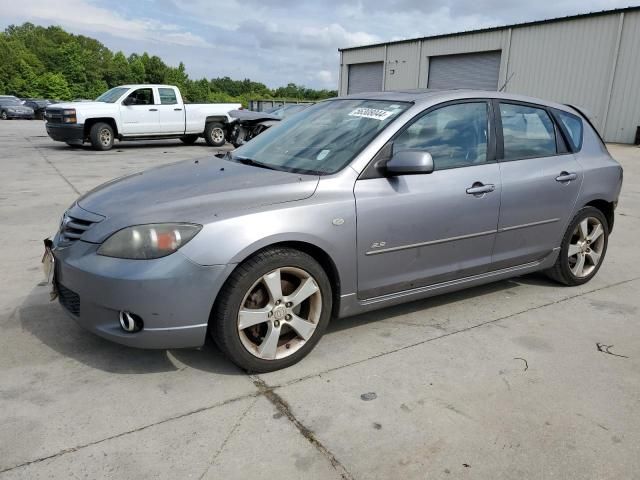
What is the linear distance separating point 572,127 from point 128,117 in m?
13.2

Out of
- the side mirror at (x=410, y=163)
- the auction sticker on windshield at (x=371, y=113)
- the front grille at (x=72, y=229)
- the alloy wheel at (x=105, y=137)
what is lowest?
the alloy wheel at (x=105, y=137)

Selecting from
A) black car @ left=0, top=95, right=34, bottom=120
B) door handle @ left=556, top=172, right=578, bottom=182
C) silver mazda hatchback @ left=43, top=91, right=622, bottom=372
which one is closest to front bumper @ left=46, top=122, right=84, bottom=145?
silver mazda hatchback @ left=43, top=91, right=622, bottom=372

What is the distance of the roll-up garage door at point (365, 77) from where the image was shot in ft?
106

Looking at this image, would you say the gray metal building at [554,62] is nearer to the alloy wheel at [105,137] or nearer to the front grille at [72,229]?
the alloy wheel at [105,137]

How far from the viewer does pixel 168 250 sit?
2.65m

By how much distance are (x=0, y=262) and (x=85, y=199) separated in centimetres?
216

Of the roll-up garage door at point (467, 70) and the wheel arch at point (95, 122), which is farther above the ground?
the roll-up garage door at point (467, 70)

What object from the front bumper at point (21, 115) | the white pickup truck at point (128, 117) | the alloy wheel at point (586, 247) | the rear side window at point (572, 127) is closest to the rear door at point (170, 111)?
the white pickup truck at point (128, 117)

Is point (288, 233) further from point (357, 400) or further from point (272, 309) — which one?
point (357, 400)

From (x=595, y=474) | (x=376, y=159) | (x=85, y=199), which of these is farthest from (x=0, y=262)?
(x=595, y=474)

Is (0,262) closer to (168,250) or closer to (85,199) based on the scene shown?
(85,199)

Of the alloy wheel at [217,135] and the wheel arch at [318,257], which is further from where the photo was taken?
the alloy wheel at [217,135]

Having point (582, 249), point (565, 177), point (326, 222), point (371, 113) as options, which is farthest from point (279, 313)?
point (582, 249)

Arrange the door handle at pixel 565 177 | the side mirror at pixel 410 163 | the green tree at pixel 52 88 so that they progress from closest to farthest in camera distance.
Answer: the side mirror at pixel 410 163 < the door handle at pixel 565 177 < the green tree at pixel 52 88
